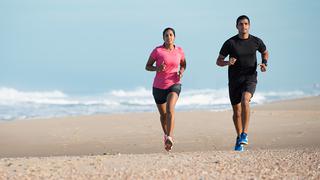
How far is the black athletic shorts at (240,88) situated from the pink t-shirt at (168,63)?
0.84m

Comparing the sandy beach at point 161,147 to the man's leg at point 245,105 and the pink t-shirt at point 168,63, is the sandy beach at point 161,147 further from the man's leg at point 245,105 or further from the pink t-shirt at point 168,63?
the pink t-shirt at point 168,63

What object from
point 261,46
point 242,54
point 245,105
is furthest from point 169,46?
point 245,105

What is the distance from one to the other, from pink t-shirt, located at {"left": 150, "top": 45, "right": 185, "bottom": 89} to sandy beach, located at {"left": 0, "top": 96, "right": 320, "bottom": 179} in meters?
1.04

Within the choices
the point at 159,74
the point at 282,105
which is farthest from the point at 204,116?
the point at 159,74

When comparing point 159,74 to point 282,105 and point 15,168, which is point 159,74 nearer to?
point 15,168

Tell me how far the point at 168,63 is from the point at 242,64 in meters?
1.09

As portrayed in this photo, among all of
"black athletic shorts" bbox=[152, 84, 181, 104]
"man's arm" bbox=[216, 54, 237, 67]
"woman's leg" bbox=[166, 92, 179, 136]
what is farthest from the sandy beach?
"man's arm" bbox=[216, 54, 237, 67]

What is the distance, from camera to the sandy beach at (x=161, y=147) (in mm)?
7508

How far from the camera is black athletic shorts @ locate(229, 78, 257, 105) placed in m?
9.84

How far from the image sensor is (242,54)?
32.0ft

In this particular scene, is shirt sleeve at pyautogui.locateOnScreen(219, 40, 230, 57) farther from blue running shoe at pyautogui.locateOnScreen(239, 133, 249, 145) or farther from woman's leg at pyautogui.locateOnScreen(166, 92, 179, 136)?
blue running shoe at pyautogui.locateOnScreen(239, 133, 249, 145)

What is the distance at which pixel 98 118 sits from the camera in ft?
57.5

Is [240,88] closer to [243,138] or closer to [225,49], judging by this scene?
[225,49]

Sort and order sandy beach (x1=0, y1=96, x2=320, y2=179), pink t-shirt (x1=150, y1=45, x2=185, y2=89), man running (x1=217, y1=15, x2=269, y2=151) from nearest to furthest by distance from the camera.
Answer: sandy beach (x1=0, y1=96, x2=320, y2=179), man running (x1=217, y1=15, x2=269, y2=151), pink t-shirt (x1=150, y1=45, x2=185, y2=89)
